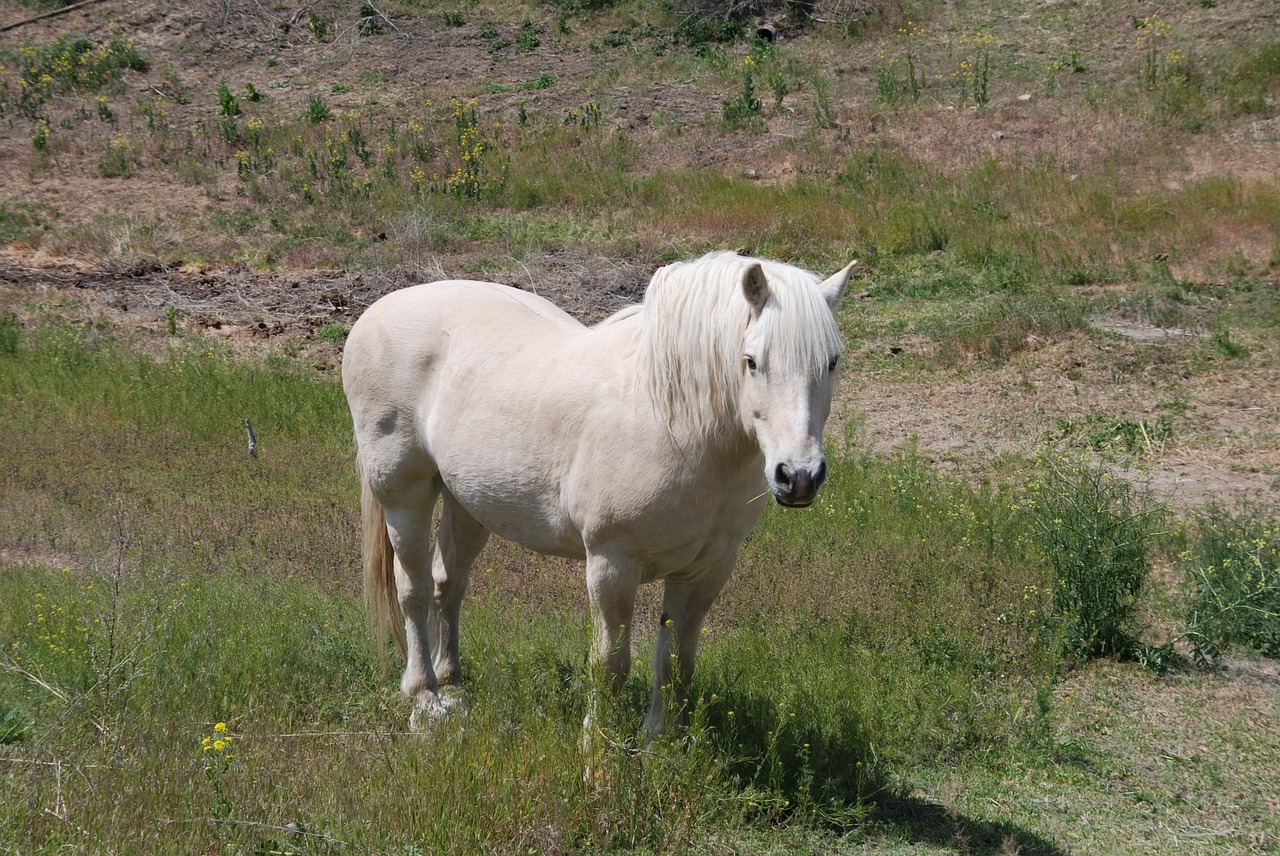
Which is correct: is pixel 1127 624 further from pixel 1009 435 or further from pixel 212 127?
pixel 212 127

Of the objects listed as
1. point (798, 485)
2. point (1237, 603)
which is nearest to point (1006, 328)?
point (1237, 603)

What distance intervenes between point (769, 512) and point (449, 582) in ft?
9.11

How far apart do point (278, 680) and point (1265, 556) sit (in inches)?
202

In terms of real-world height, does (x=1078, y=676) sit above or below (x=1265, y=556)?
below

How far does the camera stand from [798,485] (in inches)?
136

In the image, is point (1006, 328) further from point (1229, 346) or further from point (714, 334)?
point (714, 334)

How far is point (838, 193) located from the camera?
16.2 m

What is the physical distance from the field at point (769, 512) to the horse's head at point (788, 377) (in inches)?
46.2

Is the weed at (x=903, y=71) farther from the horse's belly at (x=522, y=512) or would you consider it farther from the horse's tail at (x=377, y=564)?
the horse's belly at (x=522, y=512)

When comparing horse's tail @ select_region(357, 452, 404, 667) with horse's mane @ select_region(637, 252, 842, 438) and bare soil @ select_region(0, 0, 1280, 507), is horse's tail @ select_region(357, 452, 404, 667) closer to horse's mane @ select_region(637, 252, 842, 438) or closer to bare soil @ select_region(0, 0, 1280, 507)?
horse's mane @ select_region(637, 252, 842, 438)

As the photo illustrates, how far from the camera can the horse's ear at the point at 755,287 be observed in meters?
3.66

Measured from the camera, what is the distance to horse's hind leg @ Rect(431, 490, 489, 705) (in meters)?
5.32

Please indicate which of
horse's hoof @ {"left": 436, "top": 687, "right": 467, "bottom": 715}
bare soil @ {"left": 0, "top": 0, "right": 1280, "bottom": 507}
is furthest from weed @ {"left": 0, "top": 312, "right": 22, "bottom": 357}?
horse's hoof @ {"left": 436, "top": 687, "right": 467, "bottom": 715}

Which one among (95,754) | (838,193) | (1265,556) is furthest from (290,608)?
(838,193)
